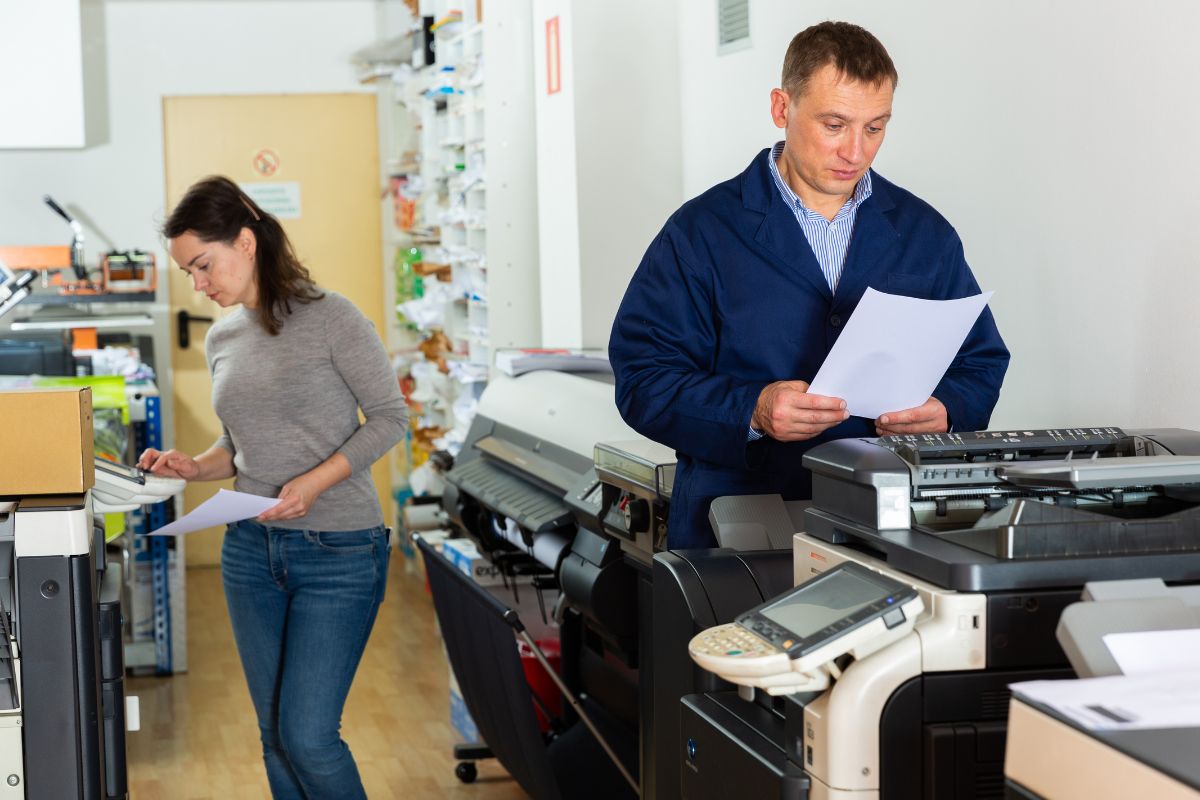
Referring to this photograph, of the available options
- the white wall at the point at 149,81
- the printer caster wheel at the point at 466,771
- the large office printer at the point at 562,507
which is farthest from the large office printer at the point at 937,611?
the white wall at the point at 149,81

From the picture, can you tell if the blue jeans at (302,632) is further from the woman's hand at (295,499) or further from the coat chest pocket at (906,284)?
the coat chest pocket at (906,284)

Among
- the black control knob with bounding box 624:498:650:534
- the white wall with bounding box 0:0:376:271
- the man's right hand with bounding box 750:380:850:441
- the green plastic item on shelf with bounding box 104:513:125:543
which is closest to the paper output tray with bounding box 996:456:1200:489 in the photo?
the man's right hand with bounding box 750:380:850:441

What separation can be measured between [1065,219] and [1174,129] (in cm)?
30

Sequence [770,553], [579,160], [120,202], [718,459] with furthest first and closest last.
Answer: [120,202] → [579,160] → [718,459] → [770,553]

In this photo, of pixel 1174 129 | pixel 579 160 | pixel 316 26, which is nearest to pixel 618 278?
pixel 579 160

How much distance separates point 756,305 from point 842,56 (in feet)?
1.23

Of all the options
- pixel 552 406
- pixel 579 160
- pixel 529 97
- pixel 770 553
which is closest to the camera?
pixel 770 553

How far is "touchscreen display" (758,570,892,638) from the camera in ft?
4.46

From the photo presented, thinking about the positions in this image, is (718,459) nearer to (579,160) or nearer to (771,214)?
(771,214)

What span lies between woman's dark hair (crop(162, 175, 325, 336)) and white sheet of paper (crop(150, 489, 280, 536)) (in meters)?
0.36

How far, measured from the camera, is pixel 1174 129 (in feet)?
6.84

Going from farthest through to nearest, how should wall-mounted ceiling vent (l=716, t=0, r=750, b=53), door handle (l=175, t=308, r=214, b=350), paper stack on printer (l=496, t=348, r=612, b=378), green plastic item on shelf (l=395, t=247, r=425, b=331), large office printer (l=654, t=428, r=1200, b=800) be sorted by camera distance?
1. door handle (l=175, t=308, r=214, b=350)
2. green plastic item on shelf (l=395, t=247, r=425, b=331)
3. paper stack on printer (l=496, t=348, r=612, b=378)
4. wall-mounted ceiling vent (l=716, t=0, r=750, b=53)
5. large office printer (l=654, t=428, r=1200, b=800)

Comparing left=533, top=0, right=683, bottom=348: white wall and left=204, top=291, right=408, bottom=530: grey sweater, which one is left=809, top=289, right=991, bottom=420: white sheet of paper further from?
left=533, top=0, right=683, bottom=348: white wall

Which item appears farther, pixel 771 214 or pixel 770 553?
pixel 771 214
